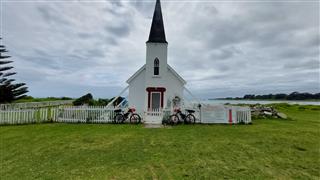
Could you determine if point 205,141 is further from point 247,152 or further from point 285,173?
point 285,173

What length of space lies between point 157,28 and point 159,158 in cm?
1344

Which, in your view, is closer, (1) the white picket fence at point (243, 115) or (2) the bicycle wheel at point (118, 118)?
(2) the bicycle wheel at point (118, 118)

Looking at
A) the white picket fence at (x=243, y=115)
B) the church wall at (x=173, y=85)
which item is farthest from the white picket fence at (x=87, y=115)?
the white picket fence at (x=243, y=115)

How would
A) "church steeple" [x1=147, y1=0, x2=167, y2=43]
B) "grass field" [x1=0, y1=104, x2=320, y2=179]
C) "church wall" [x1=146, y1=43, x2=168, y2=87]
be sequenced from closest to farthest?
1. "grass field" [x1=0, y1=104, x2=320, y2=179]
2. "church wall" [x1=146, y1=43, x2=168, y2=87]
3. "church steeple" [x1=147, y1=0, x2=167, y2=43]

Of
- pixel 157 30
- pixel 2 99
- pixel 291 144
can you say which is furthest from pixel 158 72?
pixel 2 99

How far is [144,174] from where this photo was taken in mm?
5398

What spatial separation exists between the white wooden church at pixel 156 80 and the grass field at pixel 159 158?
7.91 meters

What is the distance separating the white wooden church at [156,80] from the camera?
17516mm

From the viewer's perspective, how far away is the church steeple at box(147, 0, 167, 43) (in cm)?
1789

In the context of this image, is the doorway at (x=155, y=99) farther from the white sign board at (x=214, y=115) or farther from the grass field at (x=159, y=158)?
the grass field at (x=159, y=158)

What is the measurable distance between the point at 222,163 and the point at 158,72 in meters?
12.1

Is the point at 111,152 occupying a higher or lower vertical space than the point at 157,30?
lower

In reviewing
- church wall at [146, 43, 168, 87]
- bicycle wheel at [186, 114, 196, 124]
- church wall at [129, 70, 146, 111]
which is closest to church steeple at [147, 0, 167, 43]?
church wall at [146, 43, 168, 87]

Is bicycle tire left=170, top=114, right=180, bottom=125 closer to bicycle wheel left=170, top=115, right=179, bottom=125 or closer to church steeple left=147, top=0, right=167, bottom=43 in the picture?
bicycle wheel left=170, top=115, right=179, bottom=125
